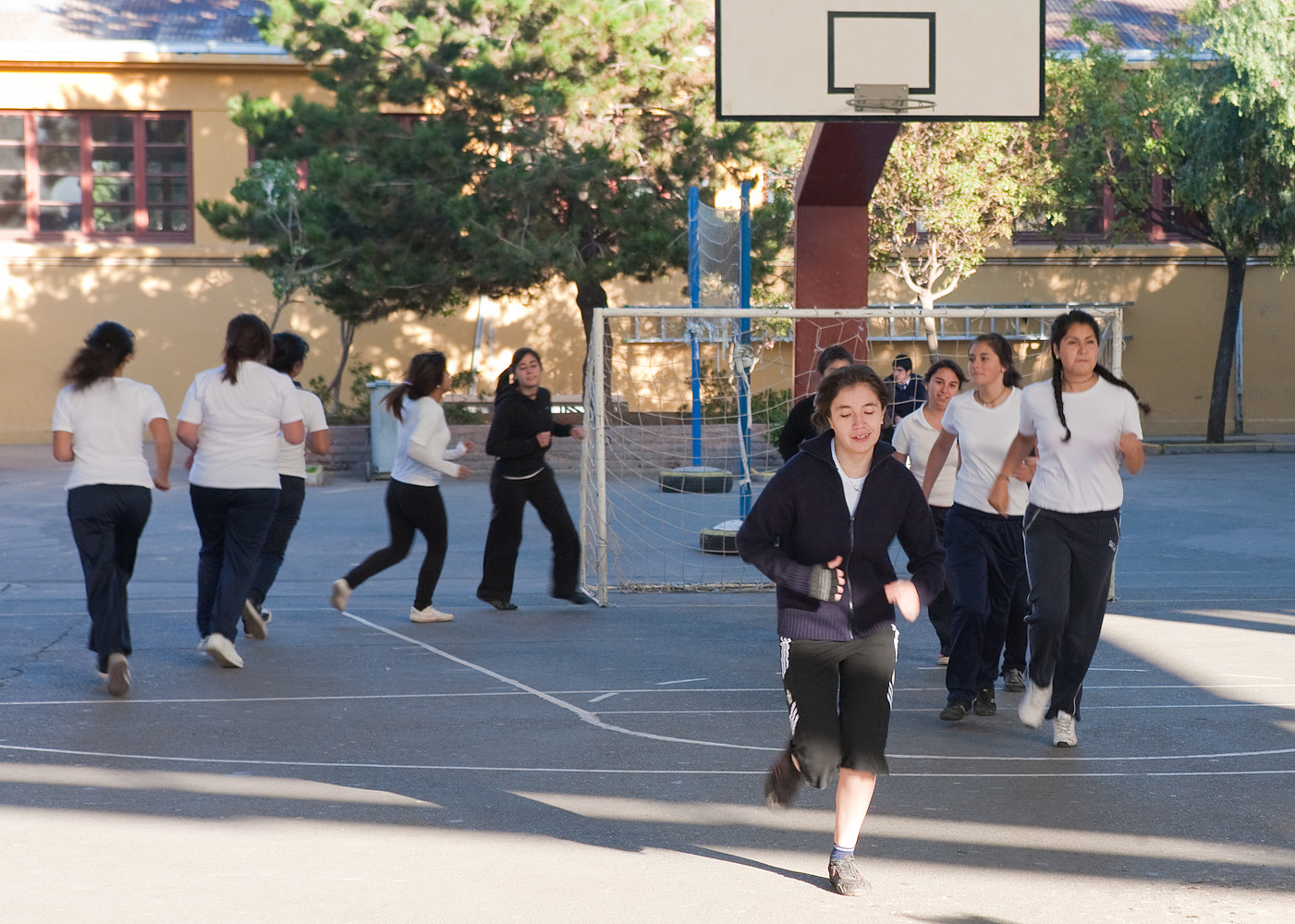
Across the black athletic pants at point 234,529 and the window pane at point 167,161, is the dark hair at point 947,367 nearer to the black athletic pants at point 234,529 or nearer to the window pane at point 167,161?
the black athletic pants at point 234,529

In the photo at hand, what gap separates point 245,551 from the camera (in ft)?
26.1

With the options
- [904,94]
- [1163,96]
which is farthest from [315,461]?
[1163,96]

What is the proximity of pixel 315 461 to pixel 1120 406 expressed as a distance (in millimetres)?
16097

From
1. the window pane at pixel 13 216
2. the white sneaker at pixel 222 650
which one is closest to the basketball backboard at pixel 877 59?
the white sneaker at pixel 222 650

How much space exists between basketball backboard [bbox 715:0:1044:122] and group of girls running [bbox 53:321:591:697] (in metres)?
3.28

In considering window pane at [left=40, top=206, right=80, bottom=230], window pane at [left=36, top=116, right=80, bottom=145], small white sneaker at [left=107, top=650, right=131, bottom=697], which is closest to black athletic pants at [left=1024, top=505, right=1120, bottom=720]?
small white sneaker at [left=107, top=650, right=131, bottom=697]

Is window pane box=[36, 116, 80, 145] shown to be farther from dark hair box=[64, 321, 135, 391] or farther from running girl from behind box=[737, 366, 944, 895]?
running girl from behind box=[737, 366, 944, 895]

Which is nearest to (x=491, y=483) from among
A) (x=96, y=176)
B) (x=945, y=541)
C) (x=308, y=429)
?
(x=308, y=429)

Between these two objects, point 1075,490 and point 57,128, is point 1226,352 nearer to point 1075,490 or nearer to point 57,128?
point 1075,490

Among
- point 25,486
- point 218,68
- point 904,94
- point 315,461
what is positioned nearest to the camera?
point 904,94

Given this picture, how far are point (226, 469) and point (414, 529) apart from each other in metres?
1.94

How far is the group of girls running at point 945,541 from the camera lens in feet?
15.1

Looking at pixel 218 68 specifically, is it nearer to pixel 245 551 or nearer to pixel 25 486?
pixel 25 486

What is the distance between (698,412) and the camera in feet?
60.1
